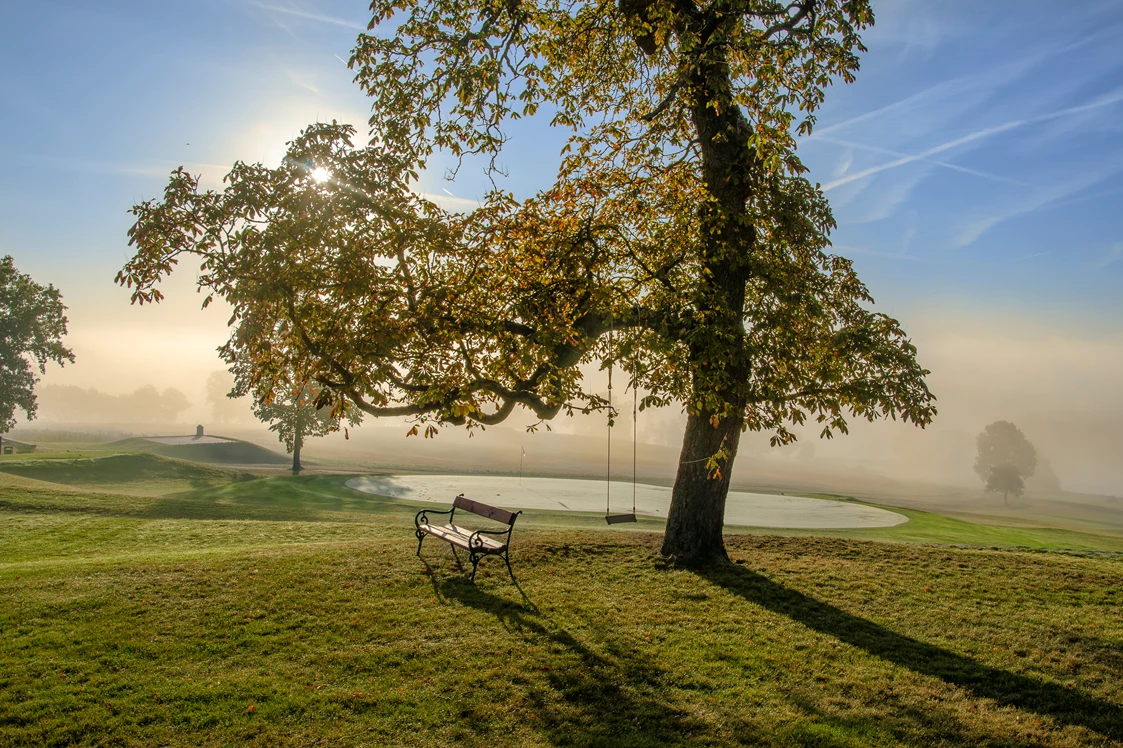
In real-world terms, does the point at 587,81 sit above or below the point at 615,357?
above

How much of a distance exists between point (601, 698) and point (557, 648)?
1.28 meters

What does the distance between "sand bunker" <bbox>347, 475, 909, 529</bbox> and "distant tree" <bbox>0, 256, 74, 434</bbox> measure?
27.0 metres

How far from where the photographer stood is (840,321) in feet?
40.9

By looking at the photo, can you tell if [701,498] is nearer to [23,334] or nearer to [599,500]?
[599,500]

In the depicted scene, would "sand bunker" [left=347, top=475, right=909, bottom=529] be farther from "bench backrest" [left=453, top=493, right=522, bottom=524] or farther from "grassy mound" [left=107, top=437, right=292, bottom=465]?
"grassy mound" [left=107, top=437, right=292, bottom=465]

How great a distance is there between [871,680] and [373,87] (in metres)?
12.2

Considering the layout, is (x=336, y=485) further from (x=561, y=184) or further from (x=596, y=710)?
(x=596, y=710)

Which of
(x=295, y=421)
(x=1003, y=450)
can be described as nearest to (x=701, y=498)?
(x=295, y=421)

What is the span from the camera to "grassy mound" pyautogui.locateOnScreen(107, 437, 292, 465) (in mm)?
A: 47562

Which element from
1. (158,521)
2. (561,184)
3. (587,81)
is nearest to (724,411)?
(561,184)

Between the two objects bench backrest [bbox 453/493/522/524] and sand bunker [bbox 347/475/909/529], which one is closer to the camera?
bench backrest [bbox 453/493/522/524]

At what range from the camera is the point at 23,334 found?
3962 cm

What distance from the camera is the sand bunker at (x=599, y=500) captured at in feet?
72.8

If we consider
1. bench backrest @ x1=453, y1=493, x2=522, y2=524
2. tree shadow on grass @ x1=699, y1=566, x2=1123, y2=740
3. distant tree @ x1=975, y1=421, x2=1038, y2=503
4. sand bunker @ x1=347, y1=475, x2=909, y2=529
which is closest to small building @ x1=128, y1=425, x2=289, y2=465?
sand bunker @ x1=347, y1=475, x2=909, y2=529
